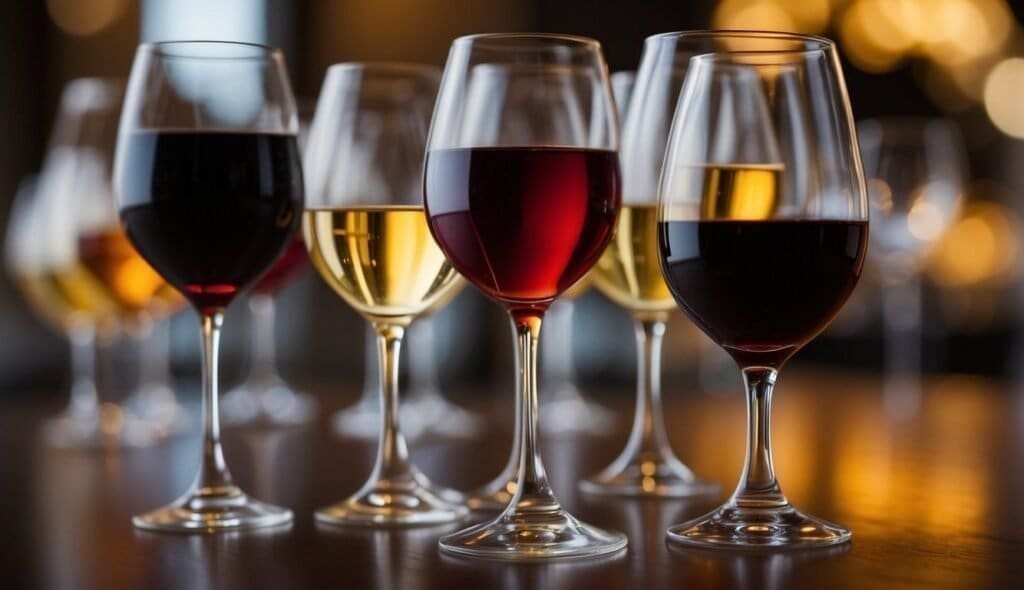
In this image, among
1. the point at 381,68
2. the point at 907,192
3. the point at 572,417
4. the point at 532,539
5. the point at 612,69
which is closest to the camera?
the point at 532,539

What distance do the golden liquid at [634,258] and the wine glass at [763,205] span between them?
0.30 m

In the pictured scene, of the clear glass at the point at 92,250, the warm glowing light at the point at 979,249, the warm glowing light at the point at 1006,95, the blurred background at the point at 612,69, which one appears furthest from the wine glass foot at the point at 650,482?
the warm glowing light at the point at 1006,95

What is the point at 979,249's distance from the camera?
251 inches

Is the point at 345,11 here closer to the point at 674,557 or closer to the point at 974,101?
the point at 974,101

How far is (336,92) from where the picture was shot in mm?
1112

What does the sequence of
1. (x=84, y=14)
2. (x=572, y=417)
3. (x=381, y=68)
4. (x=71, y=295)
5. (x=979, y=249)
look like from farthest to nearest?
(x=979, y=249), (x=84, y=14), (x=71, y=295), (x=572, y=417), (x=381, y=68)

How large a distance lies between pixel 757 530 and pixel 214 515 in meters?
0.36

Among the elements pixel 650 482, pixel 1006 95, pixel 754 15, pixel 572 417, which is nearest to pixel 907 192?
pixel 572 417

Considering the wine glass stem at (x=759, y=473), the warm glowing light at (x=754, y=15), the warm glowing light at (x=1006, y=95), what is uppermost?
the warm glowing light at (x=754, y=15)

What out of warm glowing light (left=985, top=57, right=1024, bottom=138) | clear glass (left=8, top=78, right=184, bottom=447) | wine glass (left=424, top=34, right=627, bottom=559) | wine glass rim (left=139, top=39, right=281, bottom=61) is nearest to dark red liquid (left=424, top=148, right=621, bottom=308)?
wine glass (left=424, top=34, right=627, bottom=559)

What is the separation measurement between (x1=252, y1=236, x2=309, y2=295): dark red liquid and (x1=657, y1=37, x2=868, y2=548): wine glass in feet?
2.36

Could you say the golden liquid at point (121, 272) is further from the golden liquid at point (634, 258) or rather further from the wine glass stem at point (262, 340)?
the golden liquid at point (634, 258)

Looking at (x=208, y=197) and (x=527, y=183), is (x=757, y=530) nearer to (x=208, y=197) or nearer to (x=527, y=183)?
(x=527, y=183)

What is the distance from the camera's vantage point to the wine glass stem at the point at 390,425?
1.05 meters
